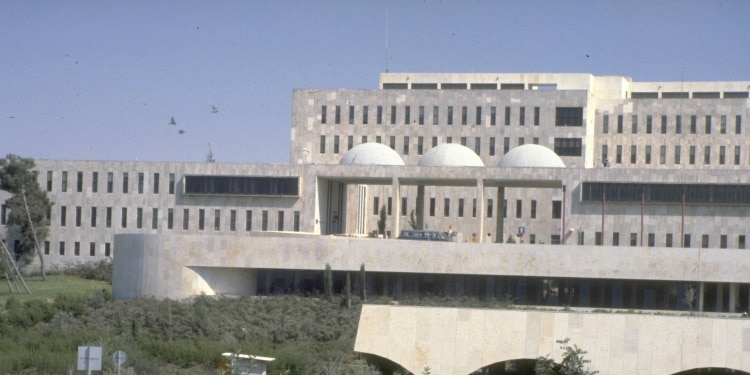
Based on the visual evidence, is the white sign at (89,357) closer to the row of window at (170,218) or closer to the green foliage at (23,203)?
the row of window at (170,218)

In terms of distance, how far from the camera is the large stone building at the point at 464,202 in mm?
56844

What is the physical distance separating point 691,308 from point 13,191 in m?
42.8

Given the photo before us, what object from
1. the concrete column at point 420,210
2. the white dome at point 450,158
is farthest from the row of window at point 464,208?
the concrete column at point 420,210

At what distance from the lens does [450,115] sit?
78.6m

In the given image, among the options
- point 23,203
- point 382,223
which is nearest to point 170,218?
point 23,203

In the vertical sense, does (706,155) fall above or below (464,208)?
above

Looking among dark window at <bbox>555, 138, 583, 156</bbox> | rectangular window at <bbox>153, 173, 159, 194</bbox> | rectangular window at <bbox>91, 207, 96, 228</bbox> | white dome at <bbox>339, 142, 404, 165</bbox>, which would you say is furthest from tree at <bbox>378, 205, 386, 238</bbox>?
rectangular window at <bbox>91, 207, 96, 228</bbox>

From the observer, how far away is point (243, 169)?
6869 cm

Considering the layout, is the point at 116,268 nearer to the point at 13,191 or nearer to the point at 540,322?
the point at 13,191

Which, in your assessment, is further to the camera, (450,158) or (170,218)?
(170,218)

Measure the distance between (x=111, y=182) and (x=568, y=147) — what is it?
3026 cm

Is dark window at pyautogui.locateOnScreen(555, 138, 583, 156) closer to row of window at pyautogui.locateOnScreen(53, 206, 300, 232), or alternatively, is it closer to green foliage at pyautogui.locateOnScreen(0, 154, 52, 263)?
row of window at pyautogui.locateOnScreen(53, 206, 300, 232)

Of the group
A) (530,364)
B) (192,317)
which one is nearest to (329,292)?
(192,317)

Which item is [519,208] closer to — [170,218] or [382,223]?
[382,223]
